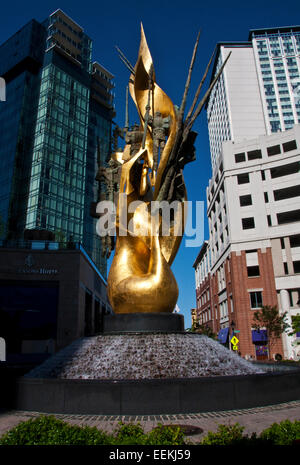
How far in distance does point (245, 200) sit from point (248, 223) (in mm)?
3187

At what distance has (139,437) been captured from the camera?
13.3 feet

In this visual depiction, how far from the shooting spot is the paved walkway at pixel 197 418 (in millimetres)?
7180

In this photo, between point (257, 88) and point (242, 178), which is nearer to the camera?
point (242, 178)

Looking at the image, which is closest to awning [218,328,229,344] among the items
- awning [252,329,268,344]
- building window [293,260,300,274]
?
awning [252,329,268,344]

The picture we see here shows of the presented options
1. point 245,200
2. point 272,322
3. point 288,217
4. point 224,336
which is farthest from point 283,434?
point 245,200

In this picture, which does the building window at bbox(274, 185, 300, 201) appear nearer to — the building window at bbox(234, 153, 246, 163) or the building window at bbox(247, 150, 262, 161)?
the building window at bbox(247, 150, 262, 161)

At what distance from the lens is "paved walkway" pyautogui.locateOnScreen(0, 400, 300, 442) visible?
7.18m

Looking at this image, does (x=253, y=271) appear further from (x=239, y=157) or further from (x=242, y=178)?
(x=239, y=157)

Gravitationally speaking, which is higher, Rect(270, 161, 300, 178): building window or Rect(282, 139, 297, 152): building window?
Rect(282, 139, 297, 152): building window

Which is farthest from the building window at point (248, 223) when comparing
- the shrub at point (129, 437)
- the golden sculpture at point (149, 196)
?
the shrub at point (129, 437)

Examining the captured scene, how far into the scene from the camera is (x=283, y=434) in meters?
4.01

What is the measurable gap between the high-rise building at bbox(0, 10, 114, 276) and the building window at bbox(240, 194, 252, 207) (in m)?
22.1

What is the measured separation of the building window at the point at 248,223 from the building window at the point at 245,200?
7.42 feet
